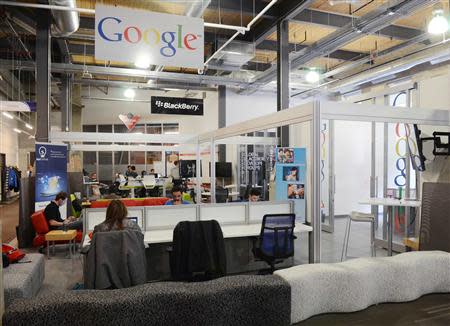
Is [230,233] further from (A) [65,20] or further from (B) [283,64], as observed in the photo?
(A) [65,20]

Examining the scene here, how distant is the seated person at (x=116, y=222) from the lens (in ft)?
11.1

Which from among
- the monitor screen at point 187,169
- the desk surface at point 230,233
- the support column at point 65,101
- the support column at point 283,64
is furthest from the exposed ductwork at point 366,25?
the support column at point 65,101

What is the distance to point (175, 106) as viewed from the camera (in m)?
8.71

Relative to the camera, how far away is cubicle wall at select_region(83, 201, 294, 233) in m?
4.54

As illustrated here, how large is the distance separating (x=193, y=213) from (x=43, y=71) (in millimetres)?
4335

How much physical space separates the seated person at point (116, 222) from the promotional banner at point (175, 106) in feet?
17.6

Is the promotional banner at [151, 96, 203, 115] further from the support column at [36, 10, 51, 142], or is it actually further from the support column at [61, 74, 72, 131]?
the support column at [61, 74, 72, 131]

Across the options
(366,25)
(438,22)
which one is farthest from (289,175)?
(438,22)

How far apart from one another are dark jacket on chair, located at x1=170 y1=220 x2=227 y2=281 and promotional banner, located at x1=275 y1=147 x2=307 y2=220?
155 inches

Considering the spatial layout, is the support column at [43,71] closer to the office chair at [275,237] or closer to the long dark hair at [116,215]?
the long dark hair at [116,215]

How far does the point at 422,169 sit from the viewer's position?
15.5 feet

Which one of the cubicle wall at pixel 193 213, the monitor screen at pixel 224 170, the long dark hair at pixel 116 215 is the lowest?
the cubicle wall at pixel 193 213

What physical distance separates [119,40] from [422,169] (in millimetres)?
4217

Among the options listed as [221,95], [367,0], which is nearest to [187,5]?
[367,0]
